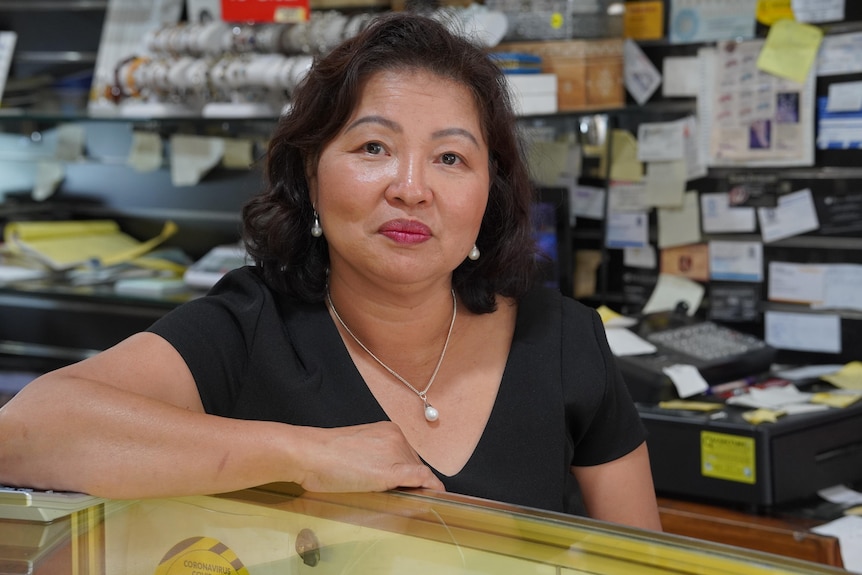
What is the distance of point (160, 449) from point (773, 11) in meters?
1.94

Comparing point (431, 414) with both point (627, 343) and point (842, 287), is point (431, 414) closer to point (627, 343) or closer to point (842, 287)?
point (627, 343)

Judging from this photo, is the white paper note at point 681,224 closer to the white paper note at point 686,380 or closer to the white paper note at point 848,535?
the white paper note at point 686,380

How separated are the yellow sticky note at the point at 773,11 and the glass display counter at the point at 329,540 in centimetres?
187

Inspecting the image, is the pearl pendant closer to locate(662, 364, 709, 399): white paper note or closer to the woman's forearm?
the woman's forearm

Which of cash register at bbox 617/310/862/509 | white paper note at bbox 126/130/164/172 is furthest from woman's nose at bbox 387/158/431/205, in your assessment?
white paper note at bbox 126/130/164/172

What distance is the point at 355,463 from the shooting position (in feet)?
3.79

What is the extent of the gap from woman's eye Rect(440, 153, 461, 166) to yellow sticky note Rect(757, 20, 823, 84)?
4.42 ft

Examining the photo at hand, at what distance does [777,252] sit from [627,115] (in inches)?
20.7

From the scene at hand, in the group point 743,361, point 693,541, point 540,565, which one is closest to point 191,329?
point 540,565

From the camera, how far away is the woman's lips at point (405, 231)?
1.45 meters

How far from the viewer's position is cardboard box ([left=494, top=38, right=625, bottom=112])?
103 inches

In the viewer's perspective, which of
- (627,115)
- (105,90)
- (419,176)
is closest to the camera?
(419,176)

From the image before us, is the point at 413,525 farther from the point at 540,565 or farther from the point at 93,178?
the point at 93,178

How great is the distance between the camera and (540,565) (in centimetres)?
96
